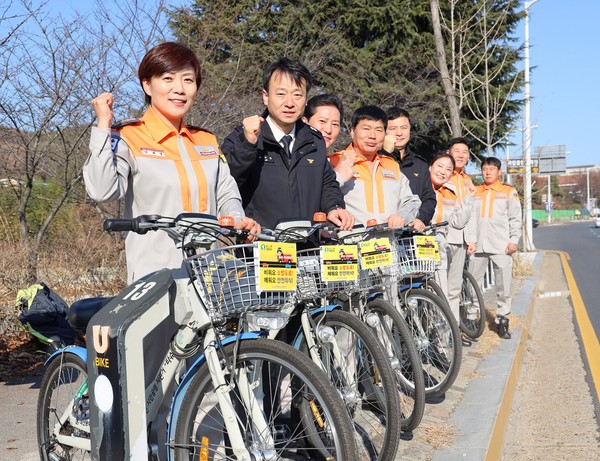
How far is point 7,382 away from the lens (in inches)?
221

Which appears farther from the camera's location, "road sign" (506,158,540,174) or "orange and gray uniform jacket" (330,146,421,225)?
"road sign" (506,158,540,174)

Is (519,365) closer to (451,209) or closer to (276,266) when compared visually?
(451,209)

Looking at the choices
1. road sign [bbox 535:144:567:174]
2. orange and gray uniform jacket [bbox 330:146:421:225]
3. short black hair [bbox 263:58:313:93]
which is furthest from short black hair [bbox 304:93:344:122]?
road sign [bbox 535:144:567:174]

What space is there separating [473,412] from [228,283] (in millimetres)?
2872

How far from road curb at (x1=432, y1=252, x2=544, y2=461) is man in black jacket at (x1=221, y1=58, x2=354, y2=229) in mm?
1660

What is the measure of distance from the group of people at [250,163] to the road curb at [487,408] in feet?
3.48

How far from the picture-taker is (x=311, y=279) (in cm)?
317

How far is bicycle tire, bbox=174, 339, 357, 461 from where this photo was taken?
2.60 m

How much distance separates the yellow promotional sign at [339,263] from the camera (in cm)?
321

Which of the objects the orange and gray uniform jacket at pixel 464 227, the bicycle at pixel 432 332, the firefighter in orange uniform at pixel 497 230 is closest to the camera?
the bicycle at pixel 432 332

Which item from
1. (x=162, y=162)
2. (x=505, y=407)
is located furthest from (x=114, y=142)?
(x=505, y=407)

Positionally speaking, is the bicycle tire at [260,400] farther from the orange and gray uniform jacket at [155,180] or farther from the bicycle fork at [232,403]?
the orange and gray uniform jacket at [155,180]

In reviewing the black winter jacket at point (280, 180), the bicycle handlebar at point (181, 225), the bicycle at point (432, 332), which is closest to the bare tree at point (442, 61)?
the bicycle at point (432, 332)

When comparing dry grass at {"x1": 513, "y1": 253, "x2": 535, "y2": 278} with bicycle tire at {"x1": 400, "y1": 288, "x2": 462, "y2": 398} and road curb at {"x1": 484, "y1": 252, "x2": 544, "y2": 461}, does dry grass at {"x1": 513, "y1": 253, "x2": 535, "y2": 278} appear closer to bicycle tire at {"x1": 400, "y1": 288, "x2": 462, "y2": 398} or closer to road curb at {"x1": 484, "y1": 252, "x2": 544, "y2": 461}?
road curb at {"x1": 484, "y1": 252, "x2": 544, "y2": 461}
